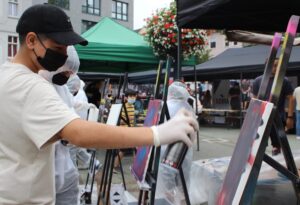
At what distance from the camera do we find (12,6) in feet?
113

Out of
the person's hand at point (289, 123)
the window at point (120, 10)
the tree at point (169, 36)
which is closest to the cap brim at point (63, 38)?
the tree at point (169, 36)

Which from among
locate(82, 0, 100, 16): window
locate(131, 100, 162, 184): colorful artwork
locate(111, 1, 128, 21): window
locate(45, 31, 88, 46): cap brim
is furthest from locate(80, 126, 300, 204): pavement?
locate(111, 1, 128, 21): window

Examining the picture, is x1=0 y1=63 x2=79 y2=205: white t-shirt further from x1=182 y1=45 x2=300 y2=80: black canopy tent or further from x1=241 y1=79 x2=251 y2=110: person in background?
x1=241 y1=79 x2=251 y2=110: person in background

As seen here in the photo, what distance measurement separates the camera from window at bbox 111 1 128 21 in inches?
1727

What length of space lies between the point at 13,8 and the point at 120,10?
13.5 m

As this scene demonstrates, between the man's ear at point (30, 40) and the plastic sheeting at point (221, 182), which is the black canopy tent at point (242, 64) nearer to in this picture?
the plastic sheeting at point (221, 182)

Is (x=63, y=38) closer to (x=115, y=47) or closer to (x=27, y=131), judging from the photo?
(x=27, y=131)

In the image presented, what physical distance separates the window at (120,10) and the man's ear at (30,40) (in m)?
43.3

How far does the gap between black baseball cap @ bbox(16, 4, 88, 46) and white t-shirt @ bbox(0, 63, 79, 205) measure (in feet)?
0.58

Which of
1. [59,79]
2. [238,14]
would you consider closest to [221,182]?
[238,14]

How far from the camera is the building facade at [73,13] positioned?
109 feet

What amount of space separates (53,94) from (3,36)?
34.1m

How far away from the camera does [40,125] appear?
1449mm

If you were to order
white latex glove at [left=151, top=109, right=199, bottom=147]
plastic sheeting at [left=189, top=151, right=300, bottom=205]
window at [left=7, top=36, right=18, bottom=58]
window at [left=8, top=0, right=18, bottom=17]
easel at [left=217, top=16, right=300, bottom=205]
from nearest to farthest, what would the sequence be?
white latex glove at [left=151, top=109, right=199, bottom=147], easel at [left=217, top=16, right=300, bottom=205], plastic sheeting at [left=189, top=151, right=300, bottom=205], window at [left=7, top=36, right=18, bottom=58], window at [left=8, top=0, right=18, bottom=17]
